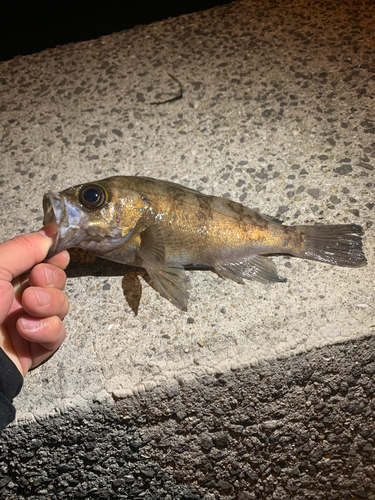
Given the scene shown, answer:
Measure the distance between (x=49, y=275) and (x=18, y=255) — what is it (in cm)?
19

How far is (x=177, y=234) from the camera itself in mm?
1822

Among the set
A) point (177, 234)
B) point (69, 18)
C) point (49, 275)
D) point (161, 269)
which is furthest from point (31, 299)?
point (69, 18)

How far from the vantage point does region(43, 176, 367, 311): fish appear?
1.69m

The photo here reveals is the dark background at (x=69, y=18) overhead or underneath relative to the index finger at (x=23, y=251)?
overhead

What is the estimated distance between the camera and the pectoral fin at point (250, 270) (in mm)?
1959

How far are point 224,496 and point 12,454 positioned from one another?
107 centimetres

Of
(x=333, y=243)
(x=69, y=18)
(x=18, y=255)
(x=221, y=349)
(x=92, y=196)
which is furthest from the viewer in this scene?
(x=69, y=18)

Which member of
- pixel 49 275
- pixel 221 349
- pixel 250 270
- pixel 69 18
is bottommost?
pixel 221 349

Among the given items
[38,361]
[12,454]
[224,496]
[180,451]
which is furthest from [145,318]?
[224,496]

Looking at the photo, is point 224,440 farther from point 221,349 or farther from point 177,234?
point 177,234

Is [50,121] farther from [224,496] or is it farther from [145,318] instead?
[224,496]

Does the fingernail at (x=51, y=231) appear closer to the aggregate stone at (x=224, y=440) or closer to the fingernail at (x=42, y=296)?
the fingernail at (x=42, y=296)

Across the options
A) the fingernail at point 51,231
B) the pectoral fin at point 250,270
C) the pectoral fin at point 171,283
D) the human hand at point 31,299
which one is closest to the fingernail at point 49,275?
the human hand at point 31,299

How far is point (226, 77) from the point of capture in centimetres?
294
